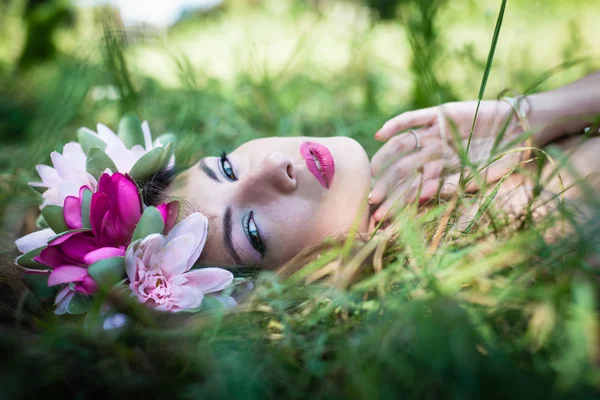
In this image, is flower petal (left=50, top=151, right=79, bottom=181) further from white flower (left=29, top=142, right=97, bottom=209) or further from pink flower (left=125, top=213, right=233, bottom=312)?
pink flower (left=125, top=213, right=233, bottom=312)

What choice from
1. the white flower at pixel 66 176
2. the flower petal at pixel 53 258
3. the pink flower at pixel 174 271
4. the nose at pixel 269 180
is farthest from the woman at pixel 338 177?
the flower petal at pixel 53 258

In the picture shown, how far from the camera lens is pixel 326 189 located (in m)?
1.38

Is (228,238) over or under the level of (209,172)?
under

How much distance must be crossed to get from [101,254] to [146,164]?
1.11 feet

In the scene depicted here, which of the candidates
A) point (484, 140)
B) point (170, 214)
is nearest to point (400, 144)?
point (484, 140)

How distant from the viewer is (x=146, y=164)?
1.37 metres

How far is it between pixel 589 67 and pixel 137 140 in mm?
2685

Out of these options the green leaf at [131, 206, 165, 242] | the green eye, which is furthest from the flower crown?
the green eye

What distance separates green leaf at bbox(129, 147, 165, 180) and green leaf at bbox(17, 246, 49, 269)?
32cm

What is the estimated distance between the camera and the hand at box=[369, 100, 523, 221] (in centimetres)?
145


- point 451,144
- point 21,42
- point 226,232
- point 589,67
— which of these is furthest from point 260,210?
point 21,42

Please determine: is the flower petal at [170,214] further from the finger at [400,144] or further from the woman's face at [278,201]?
the finger at [400,144]

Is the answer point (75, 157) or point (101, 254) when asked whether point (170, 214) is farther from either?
point (75, 157)

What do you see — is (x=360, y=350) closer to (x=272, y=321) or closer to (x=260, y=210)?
(x=272, y=321)
